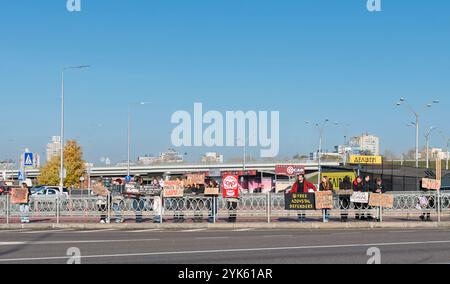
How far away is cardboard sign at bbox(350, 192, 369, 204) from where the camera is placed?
82.3 ft

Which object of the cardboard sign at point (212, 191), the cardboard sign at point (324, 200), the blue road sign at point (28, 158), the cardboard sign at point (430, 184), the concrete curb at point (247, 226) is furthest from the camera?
the blue road sign at point (28, 158)

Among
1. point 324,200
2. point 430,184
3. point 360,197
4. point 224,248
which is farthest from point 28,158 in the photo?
point 224,248

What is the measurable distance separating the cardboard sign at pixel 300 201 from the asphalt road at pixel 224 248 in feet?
15.5

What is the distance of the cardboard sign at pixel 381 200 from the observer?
24.8 m

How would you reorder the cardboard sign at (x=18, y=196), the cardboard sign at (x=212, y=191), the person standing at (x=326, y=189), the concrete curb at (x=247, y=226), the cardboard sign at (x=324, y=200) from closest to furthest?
1. the concrete curb at (x=247, y=226)
2. the cardboard sign at (x=324, y=200)
3. the person standing at (x=326, y=189)
4. the cardboard sign at (x=212, y=191)
5. the cardboard sign at (x=18, y=196)

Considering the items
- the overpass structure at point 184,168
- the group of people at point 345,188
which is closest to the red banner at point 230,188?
the group of people at point 345,188

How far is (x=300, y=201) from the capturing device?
2503cm

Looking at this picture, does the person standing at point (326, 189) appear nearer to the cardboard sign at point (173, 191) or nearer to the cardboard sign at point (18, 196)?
the cardboard sign at point (173, 191)

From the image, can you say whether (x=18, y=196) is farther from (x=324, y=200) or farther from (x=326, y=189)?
(x=326, y=189)

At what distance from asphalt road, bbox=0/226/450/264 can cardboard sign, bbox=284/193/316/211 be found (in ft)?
15.5

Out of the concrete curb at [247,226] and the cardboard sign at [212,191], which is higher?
the cardboard sign at [212,191]

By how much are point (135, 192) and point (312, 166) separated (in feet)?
295
